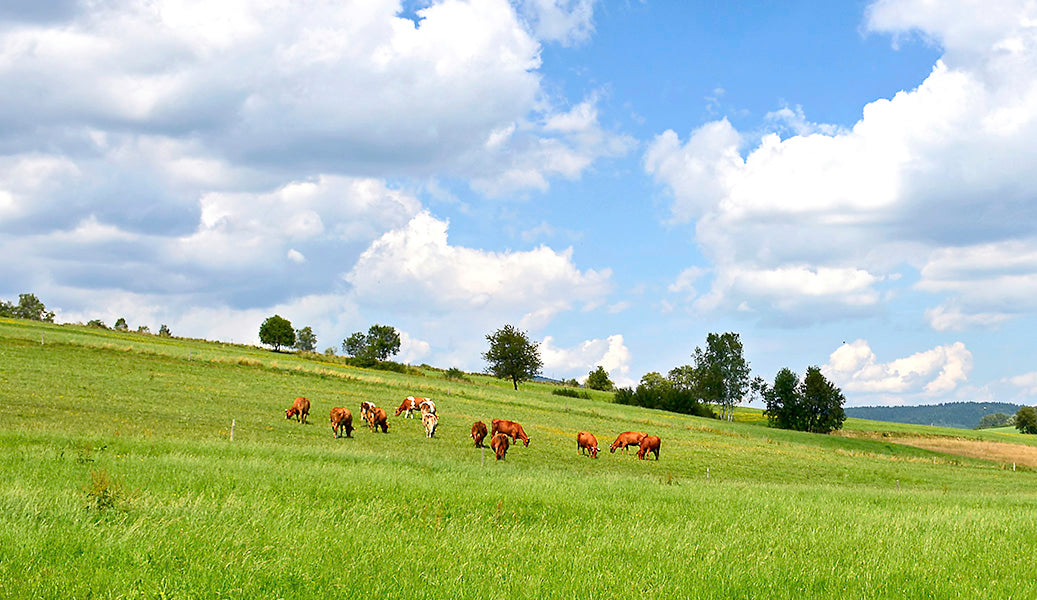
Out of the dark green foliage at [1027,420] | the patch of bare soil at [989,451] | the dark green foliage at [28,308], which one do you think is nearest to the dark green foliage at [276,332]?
the dark green foliage at [28,308]

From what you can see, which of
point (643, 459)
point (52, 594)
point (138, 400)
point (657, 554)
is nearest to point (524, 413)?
point (643, 459)

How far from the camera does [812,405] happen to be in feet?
366

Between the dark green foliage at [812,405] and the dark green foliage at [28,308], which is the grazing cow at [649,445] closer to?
the dark green foliage at [812,405]

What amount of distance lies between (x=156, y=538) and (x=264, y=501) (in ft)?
12.7

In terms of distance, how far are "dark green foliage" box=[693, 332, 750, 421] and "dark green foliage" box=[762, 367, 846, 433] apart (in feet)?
62.3

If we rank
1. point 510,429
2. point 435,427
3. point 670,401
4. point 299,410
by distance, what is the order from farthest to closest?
point 670,401
point 435,427
point 510,429
point 299,410

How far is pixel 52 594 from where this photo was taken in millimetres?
7754

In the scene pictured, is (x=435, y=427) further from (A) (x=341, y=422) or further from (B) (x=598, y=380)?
(B) (x=598, y=380)

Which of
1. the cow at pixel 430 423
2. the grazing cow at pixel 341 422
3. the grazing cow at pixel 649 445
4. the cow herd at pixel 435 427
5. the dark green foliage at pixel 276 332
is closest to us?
the grazing cow at pixel 341 422

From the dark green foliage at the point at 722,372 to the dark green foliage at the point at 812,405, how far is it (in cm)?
1898

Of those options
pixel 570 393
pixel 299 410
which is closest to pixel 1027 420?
pixel 570 393

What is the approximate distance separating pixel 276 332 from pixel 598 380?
2894 inches

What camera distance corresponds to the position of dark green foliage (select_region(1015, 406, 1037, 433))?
167000 millimetres

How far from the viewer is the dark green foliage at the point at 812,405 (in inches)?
4368
